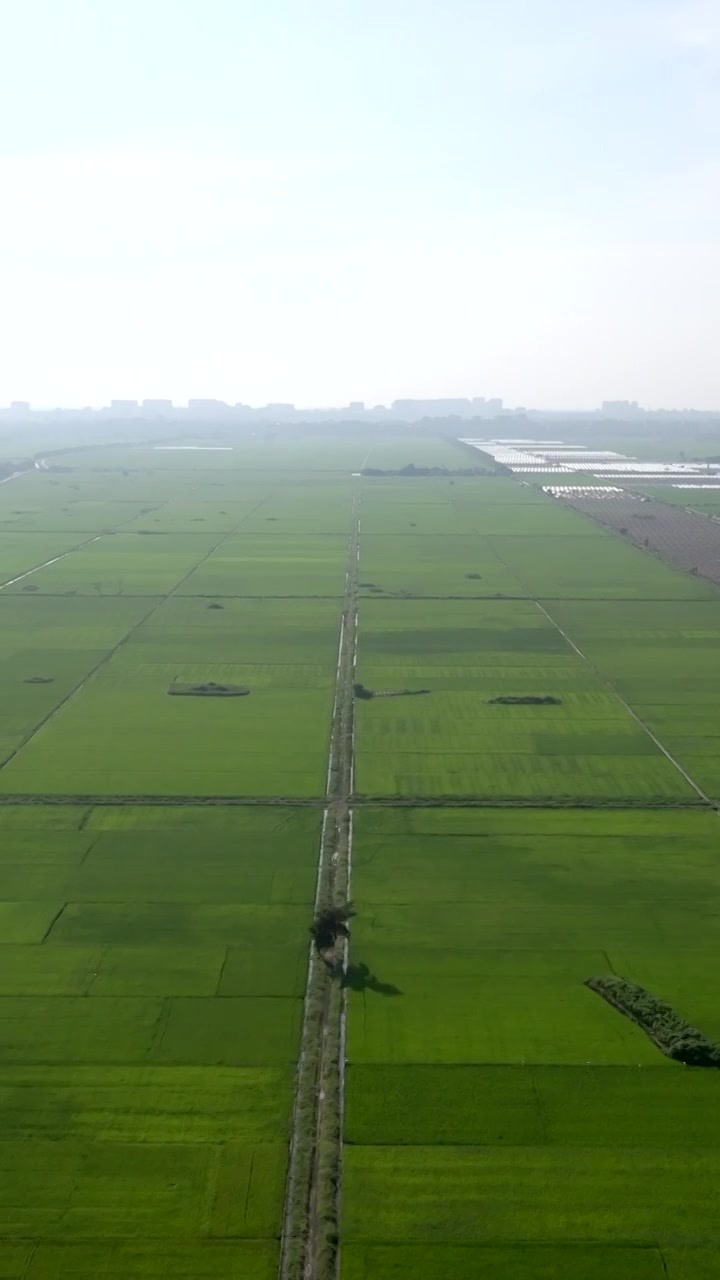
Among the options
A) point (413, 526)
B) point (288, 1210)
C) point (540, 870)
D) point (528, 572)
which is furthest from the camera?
point (413, 526)

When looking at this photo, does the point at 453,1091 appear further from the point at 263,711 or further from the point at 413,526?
the point at 413,526

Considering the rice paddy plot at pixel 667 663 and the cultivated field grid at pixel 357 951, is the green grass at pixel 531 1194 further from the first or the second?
the rice paddy plot at pixel 667 663

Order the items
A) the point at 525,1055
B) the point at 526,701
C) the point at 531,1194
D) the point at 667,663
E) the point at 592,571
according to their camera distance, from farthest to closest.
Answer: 1. the point at 592,571
2. the point at 667,663
3. the point at 526,701
4. the point at 525,1055
5. the point at 531,1194

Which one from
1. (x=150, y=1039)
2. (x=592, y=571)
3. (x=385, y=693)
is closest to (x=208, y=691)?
(x=385, y=693)

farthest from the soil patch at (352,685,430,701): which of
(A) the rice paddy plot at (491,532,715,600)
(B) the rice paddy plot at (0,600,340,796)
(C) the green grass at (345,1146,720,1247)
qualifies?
(C) the green grass at (345,1146,720,1247)

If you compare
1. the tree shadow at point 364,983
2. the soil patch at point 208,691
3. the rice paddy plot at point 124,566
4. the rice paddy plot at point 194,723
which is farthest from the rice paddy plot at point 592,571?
the tree shadow at point 364,983

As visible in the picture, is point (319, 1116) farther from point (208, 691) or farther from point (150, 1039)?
point (208, 691)

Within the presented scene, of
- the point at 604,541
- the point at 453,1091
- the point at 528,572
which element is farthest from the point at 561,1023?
the point at 604,541
